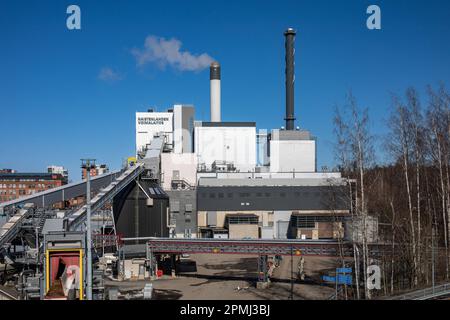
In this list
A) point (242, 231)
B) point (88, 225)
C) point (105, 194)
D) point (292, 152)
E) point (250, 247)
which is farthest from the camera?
point (292, 152)

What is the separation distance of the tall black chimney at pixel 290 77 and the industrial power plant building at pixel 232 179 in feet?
0.52

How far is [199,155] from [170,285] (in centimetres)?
4167

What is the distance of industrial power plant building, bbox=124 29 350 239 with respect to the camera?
57500 millimetres

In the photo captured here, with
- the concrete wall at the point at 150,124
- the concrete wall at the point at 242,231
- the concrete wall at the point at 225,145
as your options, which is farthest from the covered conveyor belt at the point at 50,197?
the concrete wall at the point at 150,124

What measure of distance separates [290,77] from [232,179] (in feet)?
69.4

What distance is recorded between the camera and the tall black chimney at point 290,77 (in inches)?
2953

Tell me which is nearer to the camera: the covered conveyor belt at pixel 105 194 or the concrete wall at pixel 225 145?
the covered conveyor belt at pixel 105 194

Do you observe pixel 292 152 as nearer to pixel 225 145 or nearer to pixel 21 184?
pixel 225 145

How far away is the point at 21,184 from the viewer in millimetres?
119125

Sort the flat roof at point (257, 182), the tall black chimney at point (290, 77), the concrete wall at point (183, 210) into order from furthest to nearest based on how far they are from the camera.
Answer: the tall black chimney at point (290, 77) < the flat roof at point (257, 182) < the concrete wall at point (183, 210)

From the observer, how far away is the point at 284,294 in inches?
1253

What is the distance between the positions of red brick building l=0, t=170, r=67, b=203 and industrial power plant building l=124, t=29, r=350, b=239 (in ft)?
172

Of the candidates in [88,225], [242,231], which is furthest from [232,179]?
[88,225]

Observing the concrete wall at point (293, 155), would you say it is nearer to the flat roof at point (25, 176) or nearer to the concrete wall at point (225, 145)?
the concrete wall at point (225, 145)
